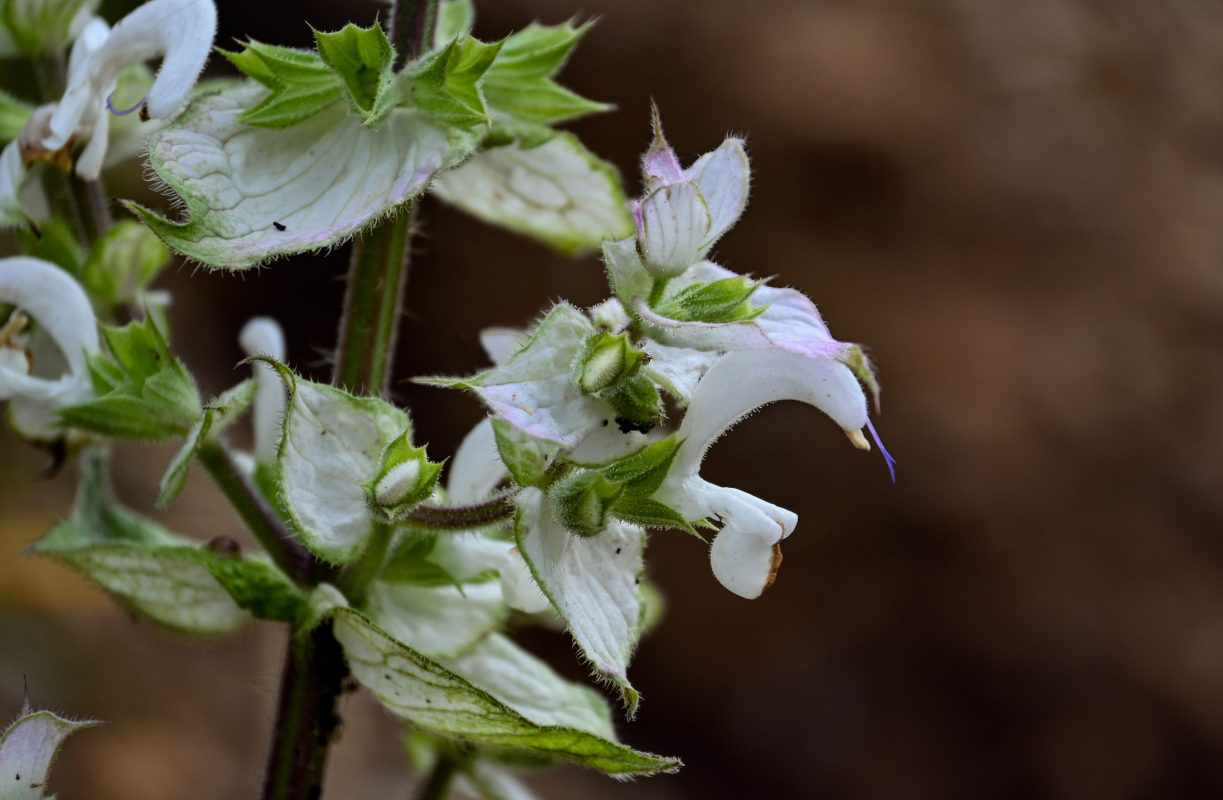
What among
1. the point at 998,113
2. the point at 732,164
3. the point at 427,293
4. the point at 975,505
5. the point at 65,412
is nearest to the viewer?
the point at 732,164

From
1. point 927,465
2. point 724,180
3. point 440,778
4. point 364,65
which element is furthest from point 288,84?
point 927,465

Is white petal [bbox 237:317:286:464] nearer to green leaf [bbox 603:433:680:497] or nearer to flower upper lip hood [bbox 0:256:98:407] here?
flower upper lip hood [bbox 0:256:98:407]

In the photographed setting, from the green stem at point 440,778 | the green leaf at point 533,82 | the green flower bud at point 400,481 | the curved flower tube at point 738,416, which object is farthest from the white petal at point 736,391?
the green stem at point 440,778

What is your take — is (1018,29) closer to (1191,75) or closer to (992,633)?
(1191,75)

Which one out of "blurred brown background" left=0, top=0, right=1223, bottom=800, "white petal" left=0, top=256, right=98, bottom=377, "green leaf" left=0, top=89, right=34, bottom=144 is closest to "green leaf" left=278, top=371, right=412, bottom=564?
"white petal" left=0, top=256, right=98, bottom=377

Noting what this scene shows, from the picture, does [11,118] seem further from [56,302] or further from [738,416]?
[738,416]

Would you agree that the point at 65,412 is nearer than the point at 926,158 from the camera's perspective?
Yes

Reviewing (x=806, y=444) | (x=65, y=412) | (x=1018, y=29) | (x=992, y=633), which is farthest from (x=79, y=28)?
(x=1018, y=29)
